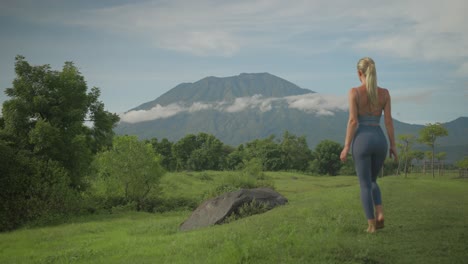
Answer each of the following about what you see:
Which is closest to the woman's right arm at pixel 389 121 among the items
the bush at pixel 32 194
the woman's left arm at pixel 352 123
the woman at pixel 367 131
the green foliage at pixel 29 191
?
the woman at pixel 367 131

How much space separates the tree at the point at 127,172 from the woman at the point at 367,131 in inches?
1152

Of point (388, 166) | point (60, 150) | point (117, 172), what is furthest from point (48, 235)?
point (388, 166)

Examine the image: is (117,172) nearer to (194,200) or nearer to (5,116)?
(194,200)

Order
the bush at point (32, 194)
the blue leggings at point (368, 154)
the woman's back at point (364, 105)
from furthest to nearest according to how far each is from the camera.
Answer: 1. the bush at point (32, 194)
2. the woman's back at point (364, 105)
3. the blue leggings at point (368, 154)

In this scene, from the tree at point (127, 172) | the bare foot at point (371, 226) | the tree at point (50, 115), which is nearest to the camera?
the bare foot at point (371, 226)

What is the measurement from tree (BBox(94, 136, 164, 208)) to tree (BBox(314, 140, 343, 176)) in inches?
3167

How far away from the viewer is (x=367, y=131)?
338 inches

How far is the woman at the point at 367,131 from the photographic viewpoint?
8.50m

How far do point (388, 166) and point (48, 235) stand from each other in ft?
347

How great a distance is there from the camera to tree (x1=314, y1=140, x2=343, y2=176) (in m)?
111

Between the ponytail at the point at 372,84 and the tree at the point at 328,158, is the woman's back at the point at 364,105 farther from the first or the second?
the tree at the point at 328,158

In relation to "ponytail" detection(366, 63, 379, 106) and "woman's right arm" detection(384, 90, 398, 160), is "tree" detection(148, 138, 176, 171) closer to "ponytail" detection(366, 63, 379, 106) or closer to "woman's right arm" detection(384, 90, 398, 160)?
"woman's right arm" detection(384, 90, 398, 160)

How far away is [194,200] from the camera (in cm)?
3681

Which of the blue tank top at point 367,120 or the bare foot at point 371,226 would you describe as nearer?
the blue tank top at point 367,120
